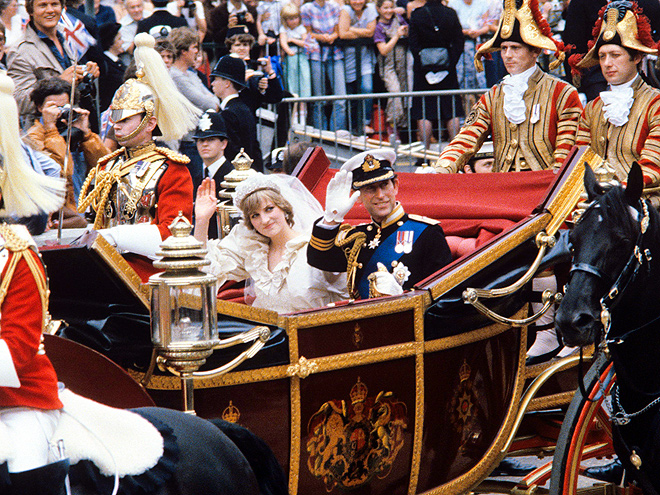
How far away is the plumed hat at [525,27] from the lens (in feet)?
18.0

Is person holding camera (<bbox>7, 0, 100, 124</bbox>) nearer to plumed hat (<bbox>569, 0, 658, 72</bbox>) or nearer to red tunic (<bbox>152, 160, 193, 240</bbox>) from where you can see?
red tunic (<bbox>152, 160, 193, 240</bbox>)

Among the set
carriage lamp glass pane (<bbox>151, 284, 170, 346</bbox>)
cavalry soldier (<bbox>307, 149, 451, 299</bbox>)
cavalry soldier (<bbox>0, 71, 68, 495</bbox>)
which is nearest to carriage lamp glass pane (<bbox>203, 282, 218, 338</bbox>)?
carriage lamp glass pane (<bbox>151, 284, 170, 346</bbox>)

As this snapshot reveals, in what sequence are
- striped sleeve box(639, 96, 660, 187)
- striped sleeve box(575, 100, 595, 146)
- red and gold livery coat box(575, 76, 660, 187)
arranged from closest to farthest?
1. striped sleeve box(639, 96, 660, 187)
2. red and gold livery coat box(575, 76, 660, 187)
3. striped sleeve box(575, 100, 595, 146)

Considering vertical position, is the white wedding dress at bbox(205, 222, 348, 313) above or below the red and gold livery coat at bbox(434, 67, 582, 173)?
below

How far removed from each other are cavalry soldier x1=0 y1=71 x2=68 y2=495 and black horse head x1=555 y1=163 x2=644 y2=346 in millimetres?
1626

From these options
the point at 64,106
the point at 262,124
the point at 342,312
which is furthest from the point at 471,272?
the point at 262,124

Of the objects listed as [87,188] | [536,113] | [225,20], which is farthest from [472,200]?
[225,20]

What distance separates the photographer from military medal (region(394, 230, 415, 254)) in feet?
14.3

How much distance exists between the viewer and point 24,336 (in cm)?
239

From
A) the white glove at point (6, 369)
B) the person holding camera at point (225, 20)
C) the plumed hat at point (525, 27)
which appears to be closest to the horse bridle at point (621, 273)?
the white glove at point (6, 369)

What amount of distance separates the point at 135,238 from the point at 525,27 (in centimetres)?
255

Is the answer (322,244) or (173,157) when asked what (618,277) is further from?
(173,157)

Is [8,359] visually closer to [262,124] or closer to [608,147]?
[608,147]

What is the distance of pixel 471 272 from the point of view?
13.5ft
